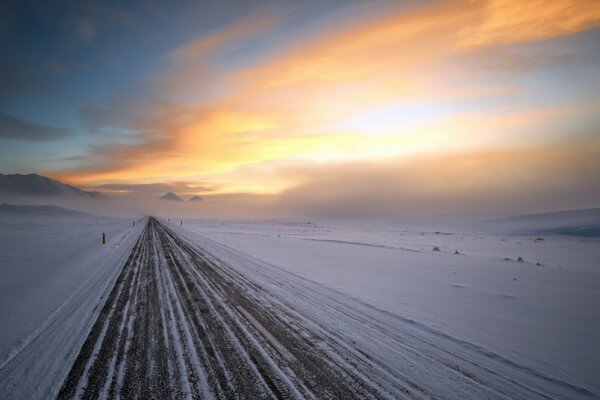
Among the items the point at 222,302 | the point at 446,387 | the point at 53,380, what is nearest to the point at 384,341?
the point at 446,387

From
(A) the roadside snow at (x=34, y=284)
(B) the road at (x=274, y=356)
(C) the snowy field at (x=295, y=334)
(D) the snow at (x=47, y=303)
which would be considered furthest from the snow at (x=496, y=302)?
(A) the roadside snow at (x=34, y=284)

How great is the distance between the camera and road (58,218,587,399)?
4.08 metres

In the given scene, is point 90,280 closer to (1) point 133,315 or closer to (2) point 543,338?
(1) point 133,315

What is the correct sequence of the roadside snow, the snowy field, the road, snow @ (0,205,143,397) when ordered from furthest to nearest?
the roadside snow → snow @ (0,205,143,397) → the snowy field → the road

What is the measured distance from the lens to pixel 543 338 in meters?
6.35

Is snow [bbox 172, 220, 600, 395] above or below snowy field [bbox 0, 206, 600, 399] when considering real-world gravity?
below

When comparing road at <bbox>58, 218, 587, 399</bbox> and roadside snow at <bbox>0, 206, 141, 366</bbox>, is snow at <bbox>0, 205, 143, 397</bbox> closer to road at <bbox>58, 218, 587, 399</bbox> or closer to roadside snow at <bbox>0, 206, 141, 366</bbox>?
roadside snow at <bbox>0, 206, 141, 366</bbox>

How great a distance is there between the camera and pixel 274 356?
4.95 meters

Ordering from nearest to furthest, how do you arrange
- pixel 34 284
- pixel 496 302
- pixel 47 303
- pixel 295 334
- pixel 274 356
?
pixel 274 356, pixel 295 334, pixel 47 303, pixel 496 302, pixel 34 284

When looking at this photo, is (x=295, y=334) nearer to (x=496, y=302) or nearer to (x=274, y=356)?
(x=274, y=356)

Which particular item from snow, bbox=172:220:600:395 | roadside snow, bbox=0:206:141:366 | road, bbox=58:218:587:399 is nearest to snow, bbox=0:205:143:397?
roadside snow, bbox=0:206:141:366

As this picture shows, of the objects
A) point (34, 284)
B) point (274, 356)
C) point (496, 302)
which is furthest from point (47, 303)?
point (496, 302)

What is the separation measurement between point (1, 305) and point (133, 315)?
4.37 meters

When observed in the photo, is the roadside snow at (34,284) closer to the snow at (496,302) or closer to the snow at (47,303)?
the snow at (47,303)
